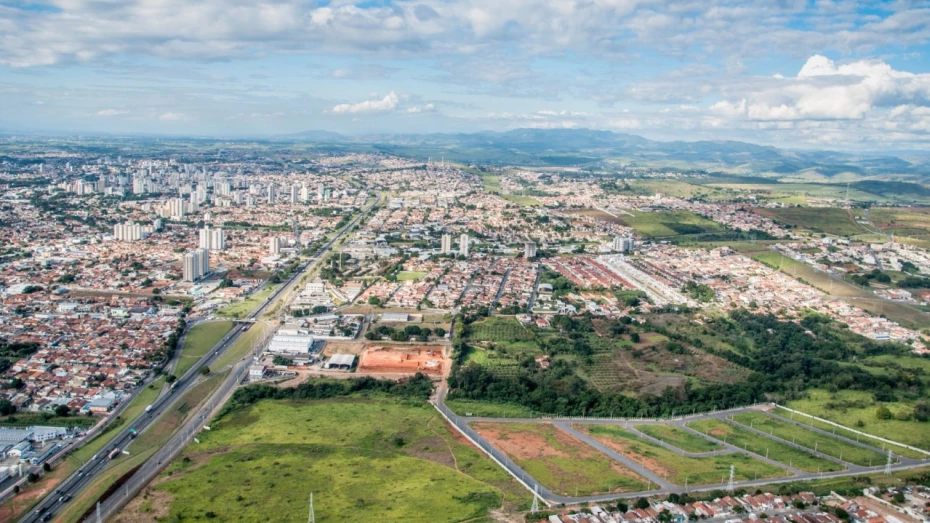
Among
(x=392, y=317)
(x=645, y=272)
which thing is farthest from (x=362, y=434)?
(x=645, y=272)

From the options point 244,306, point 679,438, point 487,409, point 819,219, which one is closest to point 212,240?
point 244,306

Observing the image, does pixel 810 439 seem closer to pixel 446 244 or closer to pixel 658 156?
pixel 446 244

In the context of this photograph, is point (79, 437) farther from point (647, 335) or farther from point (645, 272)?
point (645, 272)

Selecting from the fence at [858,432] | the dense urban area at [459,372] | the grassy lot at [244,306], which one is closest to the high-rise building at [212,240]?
the dense urban area at [459,372]

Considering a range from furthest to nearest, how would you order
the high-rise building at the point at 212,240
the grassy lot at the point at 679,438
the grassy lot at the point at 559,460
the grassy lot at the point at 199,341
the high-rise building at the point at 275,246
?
1. the high-rise building at the point at 212,240
2. the high-rise building at the point at 275,246
3. the grassy lot at the point at 199,341
4. the grassy lot at the point at 679,438
5. the grassy lot at the point at 559,460

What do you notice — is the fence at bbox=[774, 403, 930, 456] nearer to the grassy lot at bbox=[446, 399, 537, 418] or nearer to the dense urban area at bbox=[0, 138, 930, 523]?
the dense urban area at bbox=[0, 138, 930, 523]

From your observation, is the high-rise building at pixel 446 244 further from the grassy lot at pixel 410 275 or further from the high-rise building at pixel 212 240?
the high-rise building at pixel 212 240

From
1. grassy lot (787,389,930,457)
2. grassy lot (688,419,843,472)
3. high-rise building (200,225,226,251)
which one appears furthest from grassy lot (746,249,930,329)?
high-rise building (200,225,226,251)
